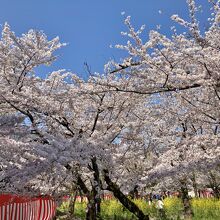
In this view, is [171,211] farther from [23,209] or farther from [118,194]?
[23,209]

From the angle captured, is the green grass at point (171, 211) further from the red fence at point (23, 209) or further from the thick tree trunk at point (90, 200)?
the red fence at point (23, 209)

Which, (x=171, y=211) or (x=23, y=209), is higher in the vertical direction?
(x=171, y=211)

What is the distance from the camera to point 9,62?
1027 centimetres

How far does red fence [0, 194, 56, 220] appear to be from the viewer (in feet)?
18.4

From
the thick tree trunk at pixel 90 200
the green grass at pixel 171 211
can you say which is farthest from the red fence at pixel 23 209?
the green grass at pixel 171 211

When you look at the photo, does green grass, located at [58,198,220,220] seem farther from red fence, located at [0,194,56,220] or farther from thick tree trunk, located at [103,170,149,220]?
red fence, located at [0,194,56,220]

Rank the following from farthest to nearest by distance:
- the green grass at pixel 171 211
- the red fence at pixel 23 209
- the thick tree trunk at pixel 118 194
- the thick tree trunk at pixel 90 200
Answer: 1. the green grass at pixel 171 211
2. the thick tree trunk at pixel 90 200
3. the thick tree trunk at pixel 118 194
4. the red fence at pixel 23 209

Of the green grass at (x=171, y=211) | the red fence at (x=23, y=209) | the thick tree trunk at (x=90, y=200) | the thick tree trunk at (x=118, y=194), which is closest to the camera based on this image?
the red fence at (x=23, y=209)

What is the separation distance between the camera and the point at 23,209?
259 inches

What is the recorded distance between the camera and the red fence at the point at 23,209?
5622mm

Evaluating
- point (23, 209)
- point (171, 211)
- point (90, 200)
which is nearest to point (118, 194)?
point (90, 200)

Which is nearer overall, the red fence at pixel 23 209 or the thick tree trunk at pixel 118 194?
the red fence at pixel 23 209

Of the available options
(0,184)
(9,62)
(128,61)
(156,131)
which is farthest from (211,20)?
(156,131)

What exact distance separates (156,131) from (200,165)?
6424mm
